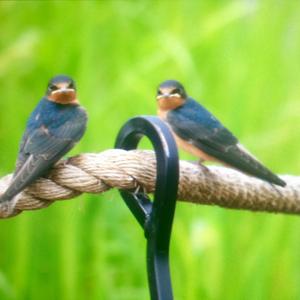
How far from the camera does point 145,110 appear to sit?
116 centimetres

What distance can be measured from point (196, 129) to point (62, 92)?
0.13 meters

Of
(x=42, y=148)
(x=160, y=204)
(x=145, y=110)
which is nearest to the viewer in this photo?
(x=160, y=204)

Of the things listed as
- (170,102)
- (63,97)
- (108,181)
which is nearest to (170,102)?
(170,102)

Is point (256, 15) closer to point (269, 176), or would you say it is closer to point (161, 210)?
point (269, 176)

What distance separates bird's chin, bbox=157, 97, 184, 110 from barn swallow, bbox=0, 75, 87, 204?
0.08 m

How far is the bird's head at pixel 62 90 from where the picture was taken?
0.77 m

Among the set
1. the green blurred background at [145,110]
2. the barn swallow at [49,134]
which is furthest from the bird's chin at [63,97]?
the green blurred background at [145,110]

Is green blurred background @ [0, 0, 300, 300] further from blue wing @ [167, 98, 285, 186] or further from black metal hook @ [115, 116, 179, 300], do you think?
black metal hook @ [115, 116, 179, 300]

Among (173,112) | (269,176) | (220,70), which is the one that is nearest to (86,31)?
(220,70)

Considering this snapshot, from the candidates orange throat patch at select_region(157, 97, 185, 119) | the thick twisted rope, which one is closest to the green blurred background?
orange throat patch at select_region(157, 97, 185, 119)

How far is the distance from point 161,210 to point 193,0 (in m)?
0.77

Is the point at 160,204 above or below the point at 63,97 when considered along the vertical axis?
below

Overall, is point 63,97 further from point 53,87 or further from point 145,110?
point 145,110

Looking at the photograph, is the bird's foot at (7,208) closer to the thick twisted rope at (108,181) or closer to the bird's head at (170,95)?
the thick twisted rope at (108,181)
